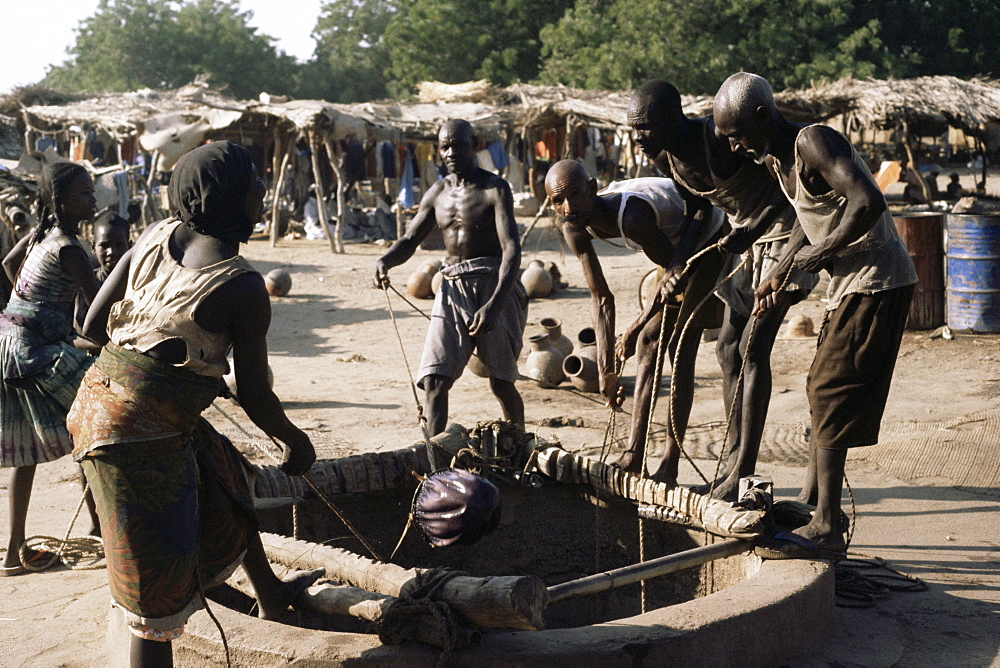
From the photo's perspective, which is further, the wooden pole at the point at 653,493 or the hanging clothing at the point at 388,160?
the hanging clothing at the point at 388,160

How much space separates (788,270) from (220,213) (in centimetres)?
202

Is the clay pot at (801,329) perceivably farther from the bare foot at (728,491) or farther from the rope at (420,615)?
the rope at (420,615)

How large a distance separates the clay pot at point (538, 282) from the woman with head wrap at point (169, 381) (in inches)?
374

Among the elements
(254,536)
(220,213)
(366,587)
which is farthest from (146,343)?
(366,587)

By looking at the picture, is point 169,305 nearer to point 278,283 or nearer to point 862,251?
point 862,251

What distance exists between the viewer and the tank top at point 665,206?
173 inches

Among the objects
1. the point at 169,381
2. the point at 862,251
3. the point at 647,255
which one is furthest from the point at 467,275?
the point at 169,381

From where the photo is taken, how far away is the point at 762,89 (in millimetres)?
3490

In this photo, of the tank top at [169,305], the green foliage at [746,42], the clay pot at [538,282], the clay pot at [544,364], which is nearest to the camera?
the tank top at [169,305]

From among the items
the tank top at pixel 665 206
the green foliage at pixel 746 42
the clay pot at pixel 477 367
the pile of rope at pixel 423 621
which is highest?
the green foliage at pixel 746 42

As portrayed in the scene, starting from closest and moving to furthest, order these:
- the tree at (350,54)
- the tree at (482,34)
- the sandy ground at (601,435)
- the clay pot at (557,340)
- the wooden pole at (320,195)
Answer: the sandy ground at (601,435) → the clay pot at (557,340) → the wooden pole at (320,195) → the tree at (482,34) → the tree at (350,54)

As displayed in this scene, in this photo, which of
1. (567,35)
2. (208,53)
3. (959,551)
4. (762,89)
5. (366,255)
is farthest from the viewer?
(208,53)

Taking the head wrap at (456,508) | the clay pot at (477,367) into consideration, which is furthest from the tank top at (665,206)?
the clay pot at (477,367)

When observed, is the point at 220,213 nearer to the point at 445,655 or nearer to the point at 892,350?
the point at 445,655
